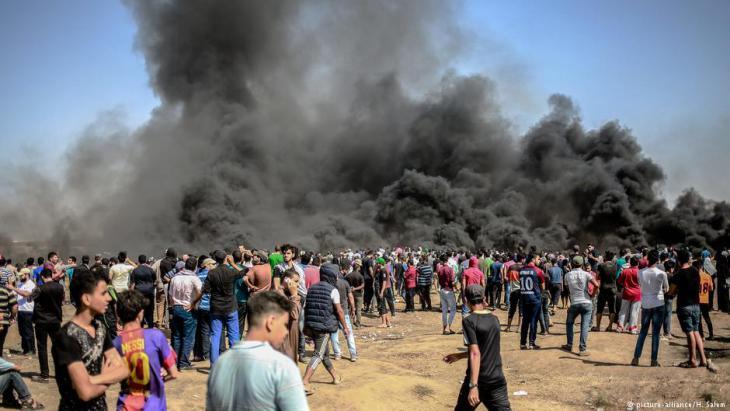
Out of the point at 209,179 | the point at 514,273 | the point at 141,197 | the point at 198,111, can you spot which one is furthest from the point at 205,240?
the point at 514,273

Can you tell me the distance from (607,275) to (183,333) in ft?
28.7

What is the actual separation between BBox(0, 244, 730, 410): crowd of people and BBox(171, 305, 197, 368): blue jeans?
19mm

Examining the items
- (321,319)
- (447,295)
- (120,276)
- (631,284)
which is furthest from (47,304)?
(631,284)

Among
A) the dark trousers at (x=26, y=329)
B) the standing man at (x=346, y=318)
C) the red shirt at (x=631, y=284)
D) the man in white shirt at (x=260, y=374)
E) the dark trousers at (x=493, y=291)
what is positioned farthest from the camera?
the dark trousers at (x=493, y=291)

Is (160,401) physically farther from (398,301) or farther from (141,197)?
(141,197)

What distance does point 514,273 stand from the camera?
11.3 metres

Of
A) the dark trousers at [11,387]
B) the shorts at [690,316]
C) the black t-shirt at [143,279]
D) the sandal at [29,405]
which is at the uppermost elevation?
the black t-shirt at [143,279]

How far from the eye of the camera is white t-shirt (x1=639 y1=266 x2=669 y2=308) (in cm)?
812

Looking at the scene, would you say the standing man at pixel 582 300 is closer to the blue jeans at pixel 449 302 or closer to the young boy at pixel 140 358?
the blue jeans at pixel 449 302

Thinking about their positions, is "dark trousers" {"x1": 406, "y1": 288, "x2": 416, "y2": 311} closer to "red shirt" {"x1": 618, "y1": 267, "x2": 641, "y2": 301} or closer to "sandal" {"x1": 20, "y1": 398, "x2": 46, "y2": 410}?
"red shirt" {"x1": 618, "y1": 267, "x2": 641, "y2": 301}

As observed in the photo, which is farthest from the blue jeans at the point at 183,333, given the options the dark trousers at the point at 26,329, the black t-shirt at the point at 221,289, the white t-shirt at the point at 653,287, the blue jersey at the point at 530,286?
the white t-shirt at the point at 653,287

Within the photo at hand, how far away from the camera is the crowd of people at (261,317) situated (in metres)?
2.54

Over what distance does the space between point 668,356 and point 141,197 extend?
142ft

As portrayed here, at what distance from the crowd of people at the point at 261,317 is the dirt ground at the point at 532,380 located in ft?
1.10
